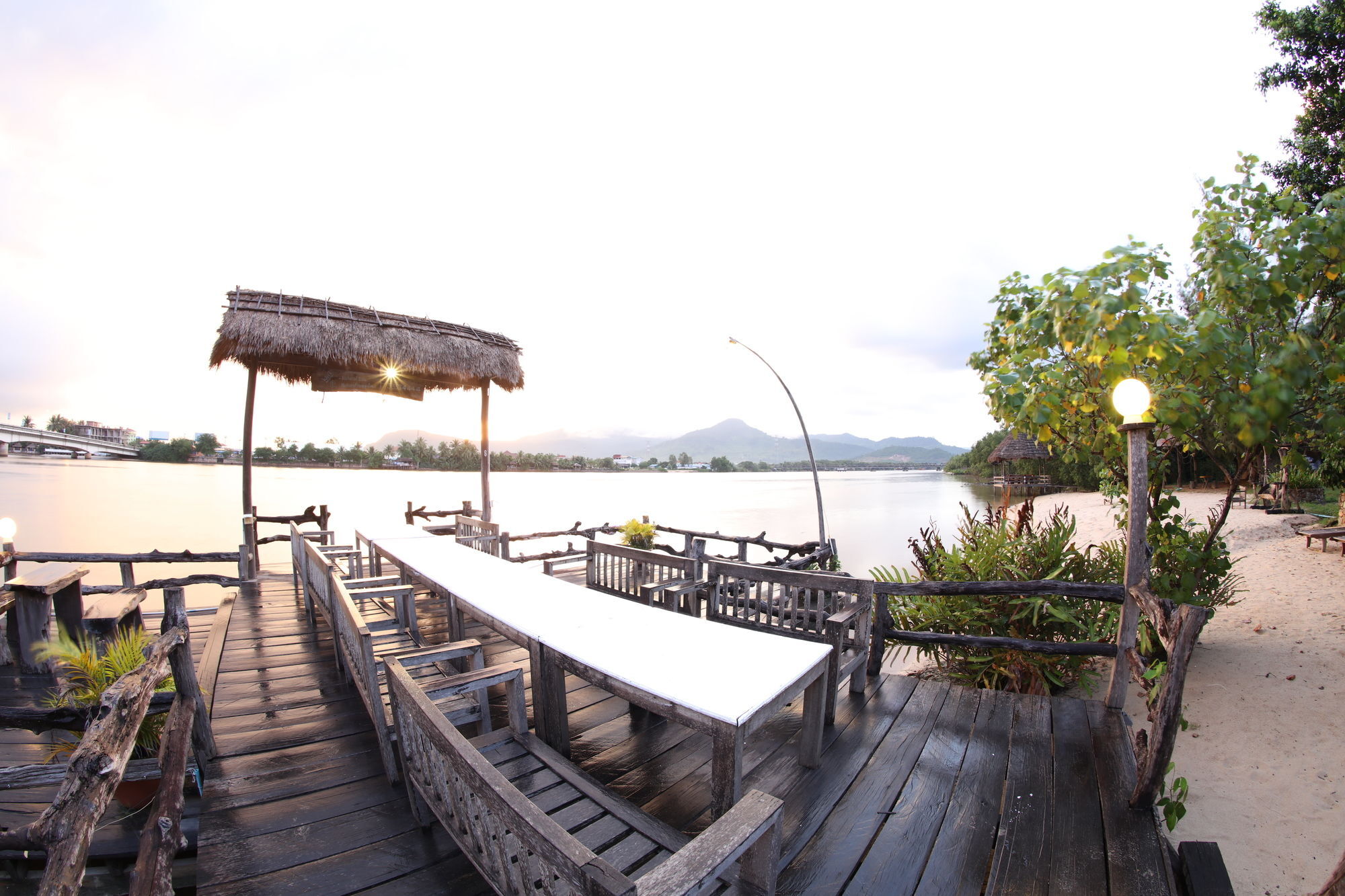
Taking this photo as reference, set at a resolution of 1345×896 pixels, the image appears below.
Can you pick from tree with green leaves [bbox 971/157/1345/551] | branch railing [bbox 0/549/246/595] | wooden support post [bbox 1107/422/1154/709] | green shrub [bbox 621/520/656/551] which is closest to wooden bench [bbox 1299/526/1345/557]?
tree with green leaves [bbox 971/157/1345/551]

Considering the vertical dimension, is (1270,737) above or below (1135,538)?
below

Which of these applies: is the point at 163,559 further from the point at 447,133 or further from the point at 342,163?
the point at 447,133

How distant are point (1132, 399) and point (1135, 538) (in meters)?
0.79

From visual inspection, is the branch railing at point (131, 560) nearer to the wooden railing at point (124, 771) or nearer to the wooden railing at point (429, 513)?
the wooden railing at point (429, 513)

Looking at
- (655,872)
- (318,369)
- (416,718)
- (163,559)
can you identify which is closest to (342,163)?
(318,369)

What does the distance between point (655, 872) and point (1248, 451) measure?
5.08m

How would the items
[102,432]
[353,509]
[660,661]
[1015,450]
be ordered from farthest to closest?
[102,432], [1015,450], [353,509], [660,661]

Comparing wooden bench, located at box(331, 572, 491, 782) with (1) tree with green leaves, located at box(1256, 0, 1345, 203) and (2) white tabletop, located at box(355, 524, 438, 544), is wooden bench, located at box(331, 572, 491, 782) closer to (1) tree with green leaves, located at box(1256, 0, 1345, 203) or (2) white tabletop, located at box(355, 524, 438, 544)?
(2) white tabletop, located at box(355, 524, 438, 544)

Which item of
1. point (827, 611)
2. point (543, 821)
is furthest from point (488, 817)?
point (827, 611)

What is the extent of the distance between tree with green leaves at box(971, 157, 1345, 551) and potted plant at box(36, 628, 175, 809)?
197 inches

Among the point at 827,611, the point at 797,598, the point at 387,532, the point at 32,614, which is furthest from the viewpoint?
the point at 387,532

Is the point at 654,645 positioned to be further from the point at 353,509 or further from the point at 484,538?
the point at 353,509

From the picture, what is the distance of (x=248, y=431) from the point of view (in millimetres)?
6043

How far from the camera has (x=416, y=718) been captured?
1.49 meters
